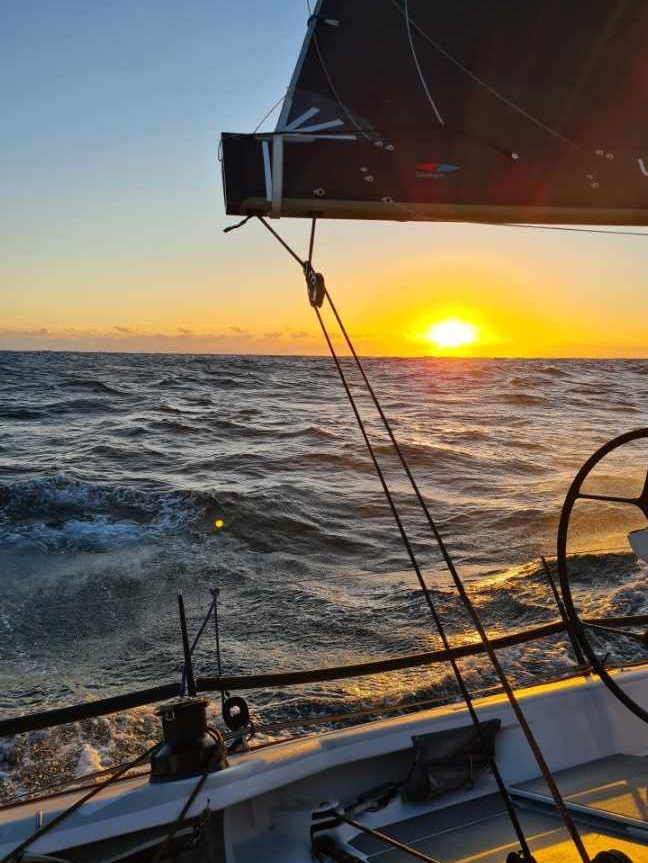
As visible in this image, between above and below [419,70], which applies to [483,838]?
below

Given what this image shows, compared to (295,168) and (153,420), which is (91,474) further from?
(295,168)

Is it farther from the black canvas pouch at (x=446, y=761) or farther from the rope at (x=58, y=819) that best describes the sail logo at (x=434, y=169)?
the rope at (x=58, y=819)

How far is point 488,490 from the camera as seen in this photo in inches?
483

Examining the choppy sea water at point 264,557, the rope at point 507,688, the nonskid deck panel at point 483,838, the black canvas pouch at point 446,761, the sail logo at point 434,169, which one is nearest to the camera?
the rope at point 507,688

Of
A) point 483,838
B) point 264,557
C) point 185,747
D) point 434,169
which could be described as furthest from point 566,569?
point 264,557

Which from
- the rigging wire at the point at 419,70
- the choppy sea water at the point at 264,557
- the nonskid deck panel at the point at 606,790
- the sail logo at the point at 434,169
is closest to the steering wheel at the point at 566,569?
the nonskid deck panel at the point at 606,790

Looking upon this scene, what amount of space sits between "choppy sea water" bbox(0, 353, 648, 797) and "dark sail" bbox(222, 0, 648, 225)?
3.25 metres

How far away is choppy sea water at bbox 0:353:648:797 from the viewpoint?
5.09 m

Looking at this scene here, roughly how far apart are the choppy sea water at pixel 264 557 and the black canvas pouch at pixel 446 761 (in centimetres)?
215

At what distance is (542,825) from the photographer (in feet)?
7.24

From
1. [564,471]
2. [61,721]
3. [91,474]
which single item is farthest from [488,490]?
[61,721]

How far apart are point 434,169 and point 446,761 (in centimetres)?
217

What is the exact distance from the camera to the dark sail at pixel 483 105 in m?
2.71

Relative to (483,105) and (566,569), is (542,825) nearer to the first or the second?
(566,569)
